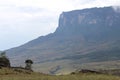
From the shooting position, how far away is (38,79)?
167 feet

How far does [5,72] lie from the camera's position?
224 ft

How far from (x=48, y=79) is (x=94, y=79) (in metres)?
6.07

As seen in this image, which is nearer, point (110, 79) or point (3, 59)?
point (110, 79)

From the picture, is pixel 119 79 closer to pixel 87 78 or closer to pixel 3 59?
pixel 87 78

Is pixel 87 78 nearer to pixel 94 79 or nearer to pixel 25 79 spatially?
pixel 94 79

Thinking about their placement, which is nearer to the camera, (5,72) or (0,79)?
(0,79)

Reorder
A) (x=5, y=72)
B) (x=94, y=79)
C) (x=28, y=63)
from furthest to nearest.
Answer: (x=28, y=63)
(x=5, y=72)
(x=94, y=79)

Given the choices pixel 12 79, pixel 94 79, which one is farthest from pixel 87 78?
pixel 12 79

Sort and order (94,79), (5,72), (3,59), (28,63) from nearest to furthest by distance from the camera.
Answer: (94,79), (5,72), (3,59), (28,63)

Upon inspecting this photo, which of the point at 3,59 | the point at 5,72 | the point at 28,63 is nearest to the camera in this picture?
the point at 5,72

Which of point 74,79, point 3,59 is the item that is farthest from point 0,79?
point 3,59

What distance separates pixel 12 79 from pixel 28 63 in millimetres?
48448

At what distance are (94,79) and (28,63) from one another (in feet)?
168

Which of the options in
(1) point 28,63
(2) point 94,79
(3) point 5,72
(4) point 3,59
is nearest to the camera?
(2) point 94,79
